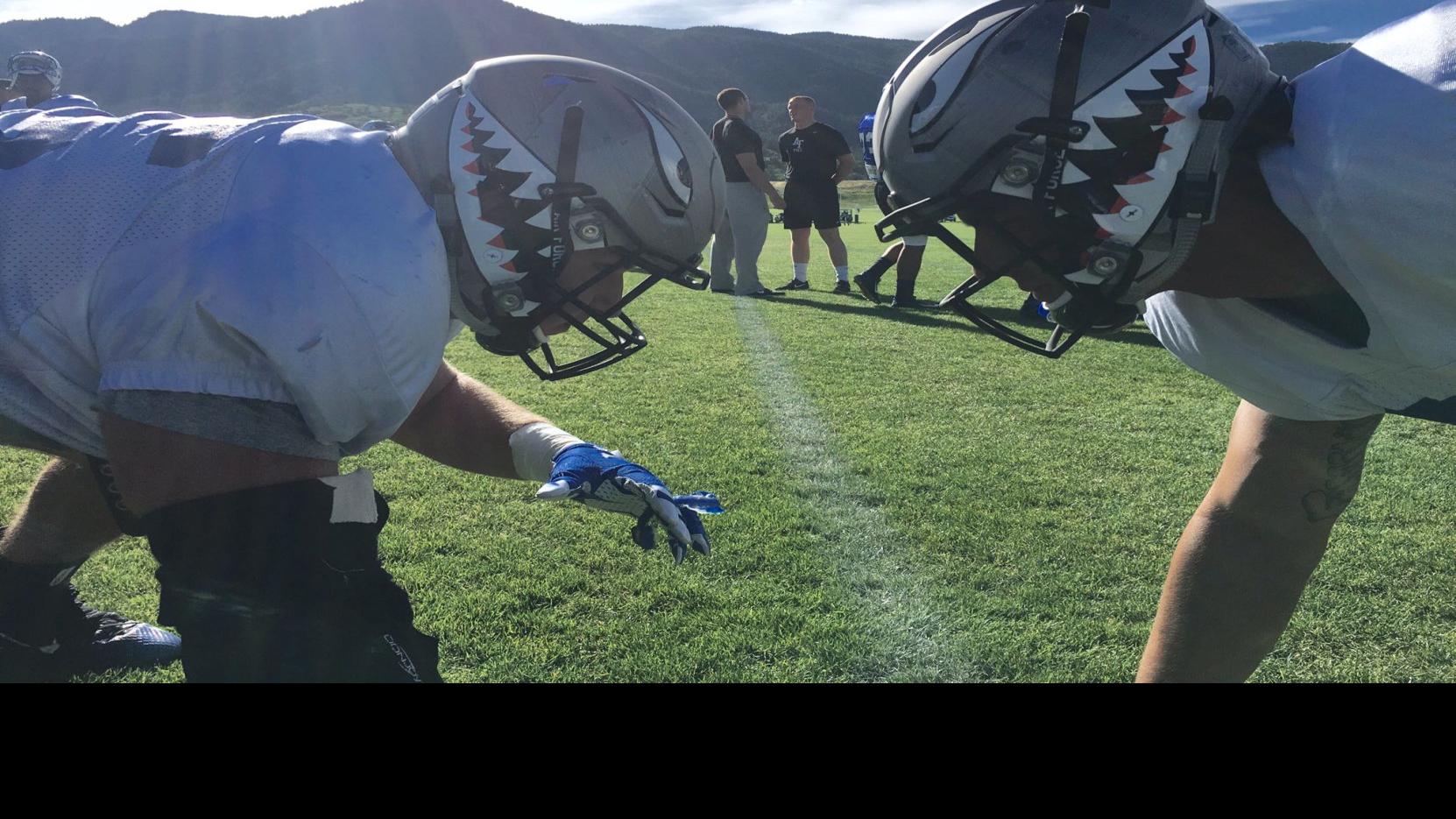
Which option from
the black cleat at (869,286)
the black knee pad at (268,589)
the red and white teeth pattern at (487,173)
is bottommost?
the black cleat at (869,286)

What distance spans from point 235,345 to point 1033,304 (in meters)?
7.37

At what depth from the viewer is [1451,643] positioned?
270 centimetres

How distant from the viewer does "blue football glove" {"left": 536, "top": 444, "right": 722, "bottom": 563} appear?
74.0 inches

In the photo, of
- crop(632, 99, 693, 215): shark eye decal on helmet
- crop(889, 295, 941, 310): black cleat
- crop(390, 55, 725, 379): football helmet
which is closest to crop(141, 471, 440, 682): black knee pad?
crop(390, 55, 725, 379): football helmet

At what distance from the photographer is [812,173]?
31.2 ft

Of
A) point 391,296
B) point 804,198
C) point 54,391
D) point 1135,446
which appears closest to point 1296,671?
point 1135,446

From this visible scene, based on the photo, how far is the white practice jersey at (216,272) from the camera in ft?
4.59

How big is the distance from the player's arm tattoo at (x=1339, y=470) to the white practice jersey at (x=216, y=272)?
71.7 inches

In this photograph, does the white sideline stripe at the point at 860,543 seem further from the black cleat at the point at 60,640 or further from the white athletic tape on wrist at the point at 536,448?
the black cleat at the point at 60,640

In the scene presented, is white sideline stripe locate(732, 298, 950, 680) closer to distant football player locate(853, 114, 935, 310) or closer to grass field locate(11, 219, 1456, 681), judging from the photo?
grass field locate(11, 219, 1456, 681)

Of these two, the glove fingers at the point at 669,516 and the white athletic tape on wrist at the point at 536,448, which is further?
the white athletic tape on wrist at the point at 536,448

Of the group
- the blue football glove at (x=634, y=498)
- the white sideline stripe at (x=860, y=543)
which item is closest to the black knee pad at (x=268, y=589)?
the blue football glove at (x=634, y=498)

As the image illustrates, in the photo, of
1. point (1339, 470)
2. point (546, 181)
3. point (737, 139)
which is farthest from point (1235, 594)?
point (737, 139)

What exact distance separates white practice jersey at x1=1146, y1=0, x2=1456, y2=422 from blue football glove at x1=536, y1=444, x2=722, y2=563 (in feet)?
3.90
